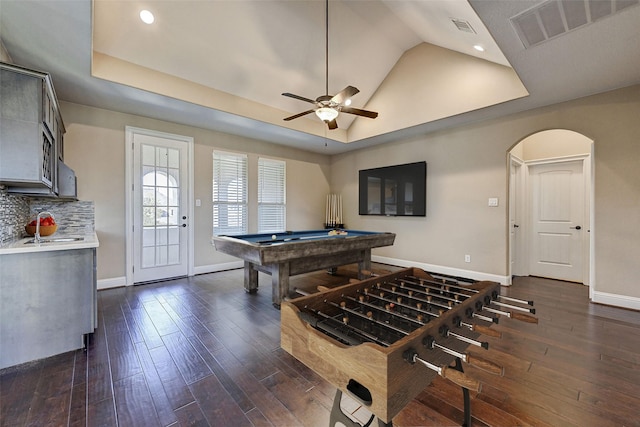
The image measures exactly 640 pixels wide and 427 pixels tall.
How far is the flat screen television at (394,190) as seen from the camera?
506 cm

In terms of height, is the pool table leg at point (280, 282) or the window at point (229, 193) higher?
the window at point (229, 193)

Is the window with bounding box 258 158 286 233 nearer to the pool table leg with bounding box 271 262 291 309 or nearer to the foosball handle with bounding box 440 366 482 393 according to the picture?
the pool table leg with bounding box 271 262 291 309

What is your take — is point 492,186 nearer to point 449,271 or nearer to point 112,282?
point 449,271

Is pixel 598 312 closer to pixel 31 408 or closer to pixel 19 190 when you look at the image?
pixel 31 408

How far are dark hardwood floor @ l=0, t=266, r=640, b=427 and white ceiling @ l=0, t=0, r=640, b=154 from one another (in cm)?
264

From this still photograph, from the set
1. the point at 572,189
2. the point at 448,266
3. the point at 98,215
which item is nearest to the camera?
the point at 98,215

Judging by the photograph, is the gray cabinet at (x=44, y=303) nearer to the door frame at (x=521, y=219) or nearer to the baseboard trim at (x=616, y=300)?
the baseboard trim at (x=616, y=300)

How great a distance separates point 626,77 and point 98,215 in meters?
6.83

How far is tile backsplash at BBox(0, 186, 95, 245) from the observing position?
2.52m

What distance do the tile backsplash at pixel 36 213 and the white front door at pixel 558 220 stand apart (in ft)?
23.5

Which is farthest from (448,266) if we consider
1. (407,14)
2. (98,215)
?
(98,215)

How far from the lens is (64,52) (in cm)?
255

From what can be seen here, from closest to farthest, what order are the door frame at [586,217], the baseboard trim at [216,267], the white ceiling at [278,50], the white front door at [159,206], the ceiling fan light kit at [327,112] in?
the white ceiling at [278,50] < the ceiling fan light kit at [327,112] < the door frame at [586,217] < the white front door at [159,206] < the baseboard trim at [216,267]

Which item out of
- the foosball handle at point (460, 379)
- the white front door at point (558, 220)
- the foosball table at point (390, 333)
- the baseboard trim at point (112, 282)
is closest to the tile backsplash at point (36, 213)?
the baseboard trim at point (112, 282)
